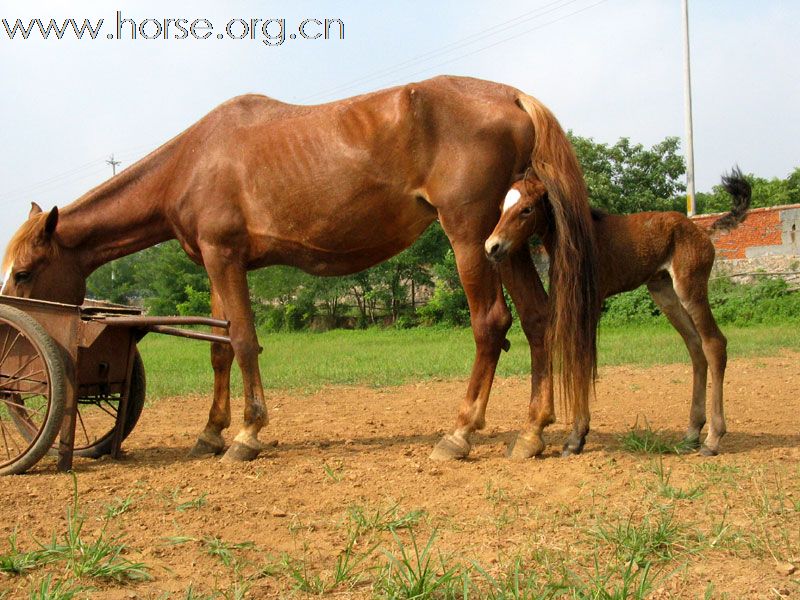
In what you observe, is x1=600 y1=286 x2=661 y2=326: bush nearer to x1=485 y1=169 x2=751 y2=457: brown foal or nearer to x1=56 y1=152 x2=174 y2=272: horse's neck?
x1=485 y1=169 x2=751 y2=457: brown foal

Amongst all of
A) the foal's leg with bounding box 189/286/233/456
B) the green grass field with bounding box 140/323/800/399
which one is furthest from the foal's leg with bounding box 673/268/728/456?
the green grass field with bounding box 140/323/800/399

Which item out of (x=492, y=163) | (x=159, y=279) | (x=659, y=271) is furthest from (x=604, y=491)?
(x=159, y=279)

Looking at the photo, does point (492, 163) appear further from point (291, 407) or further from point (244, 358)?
point (291, 407)

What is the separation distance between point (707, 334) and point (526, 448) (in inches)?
54.3

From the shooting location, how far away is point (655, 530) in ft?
10.7

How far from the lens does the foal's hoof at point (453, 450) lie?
5.00 m

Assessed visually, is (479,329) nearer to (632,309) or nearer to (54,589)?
(54,589)

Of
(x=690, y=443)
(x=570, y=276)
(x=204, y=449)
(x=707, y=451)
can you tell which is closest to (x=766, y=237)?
(x=690, y=443)

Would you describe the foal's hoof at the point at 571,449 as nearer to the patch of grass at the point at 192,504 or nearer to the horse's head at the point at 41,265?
the patch of grass at the point at 192,504

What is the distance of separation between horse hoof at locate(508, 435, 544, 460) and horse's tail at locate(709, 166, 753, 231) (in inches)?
86.2

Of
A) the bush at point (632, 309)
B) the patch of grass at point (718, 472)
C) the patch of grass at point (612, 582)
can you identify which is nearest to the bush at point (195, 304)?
the bush at point (632, 309)

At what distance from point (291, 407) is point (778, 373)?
6008 mm

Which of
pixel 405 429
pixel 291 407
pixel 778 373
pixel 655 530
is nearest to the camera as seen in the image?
pixel 655 530

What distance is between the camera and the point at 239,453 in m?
5.17
